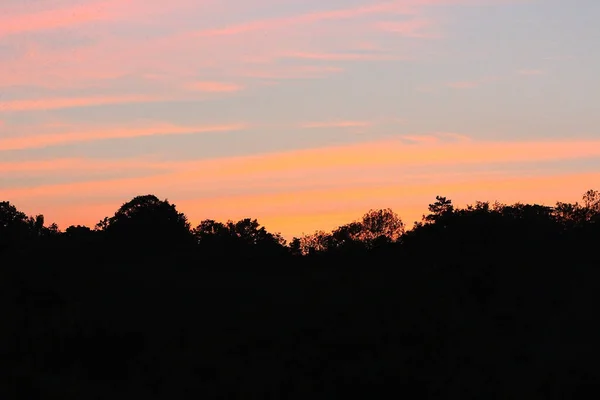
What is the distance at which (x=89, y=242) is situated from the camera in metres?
75.9

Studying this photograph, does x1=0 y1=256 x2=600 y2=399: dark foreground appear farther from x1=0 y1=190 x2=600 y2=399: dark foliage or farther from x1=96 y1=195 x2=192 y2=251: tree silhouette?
x1=96 y1=195 x2=192 y2=251: tree silhouette

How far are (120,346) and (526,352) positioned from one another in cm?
2116

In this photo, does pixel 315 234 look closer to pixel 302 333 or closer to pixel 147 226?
pixel 147 226

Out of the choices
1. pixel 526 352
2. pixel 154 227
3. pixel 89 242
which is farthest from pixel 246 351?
pixel 154 227

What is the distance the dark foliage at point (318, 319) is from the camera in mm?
45938

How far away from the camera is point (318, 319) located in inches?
2108

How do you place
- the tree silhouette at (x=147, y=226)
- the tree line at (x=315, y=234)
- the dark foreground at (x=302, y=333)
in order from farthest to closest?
the tree silhouette at (x=147, y=226)
the tree line at (x=315, y=234)
the dark foreground at (x=302, y=333)

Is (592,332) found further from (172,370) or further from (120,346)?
(120,346)

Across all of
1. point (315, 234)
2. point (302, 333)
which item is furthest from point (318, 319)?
point (315, 234)

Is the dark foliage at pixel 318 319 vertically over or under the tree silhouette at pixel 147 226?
under

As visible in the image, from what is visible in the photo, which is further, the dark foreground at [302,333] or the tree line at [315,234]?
the tree line at [315,234]

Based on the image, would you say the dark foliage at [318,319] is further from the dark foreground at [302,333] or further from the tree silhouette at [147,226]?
the tree silhouette at [147,226]

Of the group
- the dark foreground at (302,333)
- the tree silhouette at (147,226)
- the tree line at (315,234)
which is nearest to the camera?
the dark foreground at (302,333)

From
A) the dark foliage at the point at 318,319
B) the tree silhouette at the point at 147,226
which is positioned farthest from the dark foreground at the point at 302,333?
the tree silhouette at the point at 147,226
